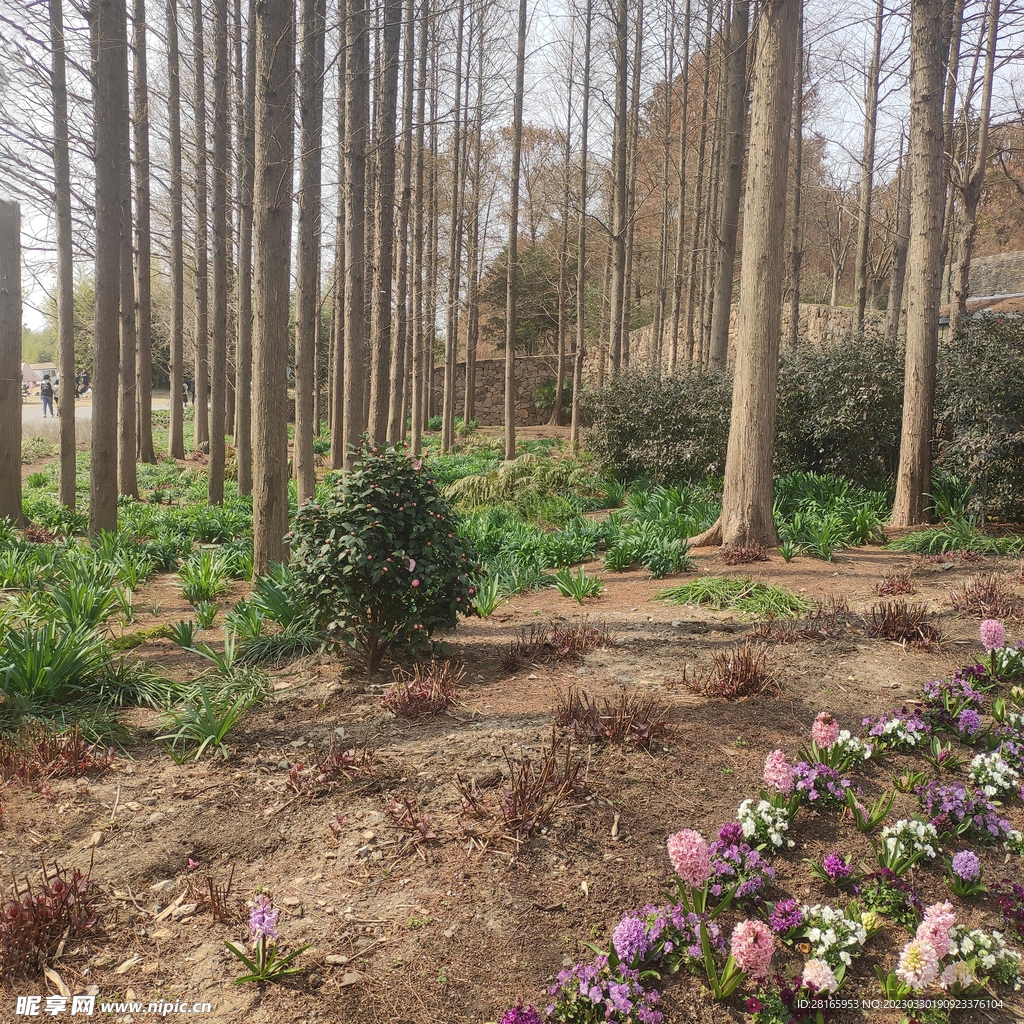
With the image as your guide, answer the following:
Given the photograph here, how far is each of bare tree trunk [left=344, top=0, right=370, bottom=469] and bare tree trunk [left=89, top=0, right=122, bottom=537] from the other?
238 cm

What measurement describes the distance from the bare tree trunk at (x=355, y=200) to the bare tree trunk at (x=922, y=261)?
237 inches

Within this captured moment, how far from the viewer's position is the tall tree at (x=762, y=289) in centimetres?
699

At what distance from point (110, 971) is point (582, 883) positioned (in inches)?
63.7

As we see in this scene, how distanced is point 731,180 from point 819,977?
12.1m

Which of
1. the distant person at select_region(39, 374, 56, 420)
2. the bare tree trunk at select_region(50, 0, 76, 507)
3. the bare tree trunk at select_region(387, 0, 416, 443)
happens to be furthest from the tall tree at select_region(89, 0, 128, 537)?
the distant person at select_region(39, 374, 56, 420)

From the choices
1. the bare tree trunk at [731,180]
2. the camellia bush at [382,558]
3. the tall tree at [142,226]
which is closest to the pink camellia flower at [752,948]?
the camellia bush at [382,558]

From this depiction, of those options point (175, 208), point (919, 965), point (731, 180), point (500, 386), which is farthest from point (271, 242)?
point (500, 386)

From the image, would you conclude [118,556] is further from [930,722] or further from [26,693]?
[930,722]

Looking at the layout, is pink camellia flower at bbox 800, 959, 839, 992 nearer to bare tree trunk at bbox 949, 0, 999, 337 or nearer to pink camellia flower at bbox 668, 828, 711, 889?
pink camellia flower at bbox 668, 828, 711, 889

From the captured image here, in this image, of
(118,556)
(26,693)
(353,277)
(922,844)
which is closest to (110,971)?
(26,693)

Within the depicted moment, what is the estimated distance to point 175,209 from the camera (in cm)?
1463

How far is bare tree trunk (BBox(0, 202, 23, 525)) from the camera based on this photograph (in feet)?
27.8

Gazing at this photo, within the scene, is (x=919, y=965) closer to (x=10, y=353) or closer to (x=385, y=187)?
(x=10, y=353)

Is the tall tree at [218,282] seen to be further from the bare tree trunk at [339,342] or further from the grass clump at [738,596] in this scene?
the grass clump at [738,596]
